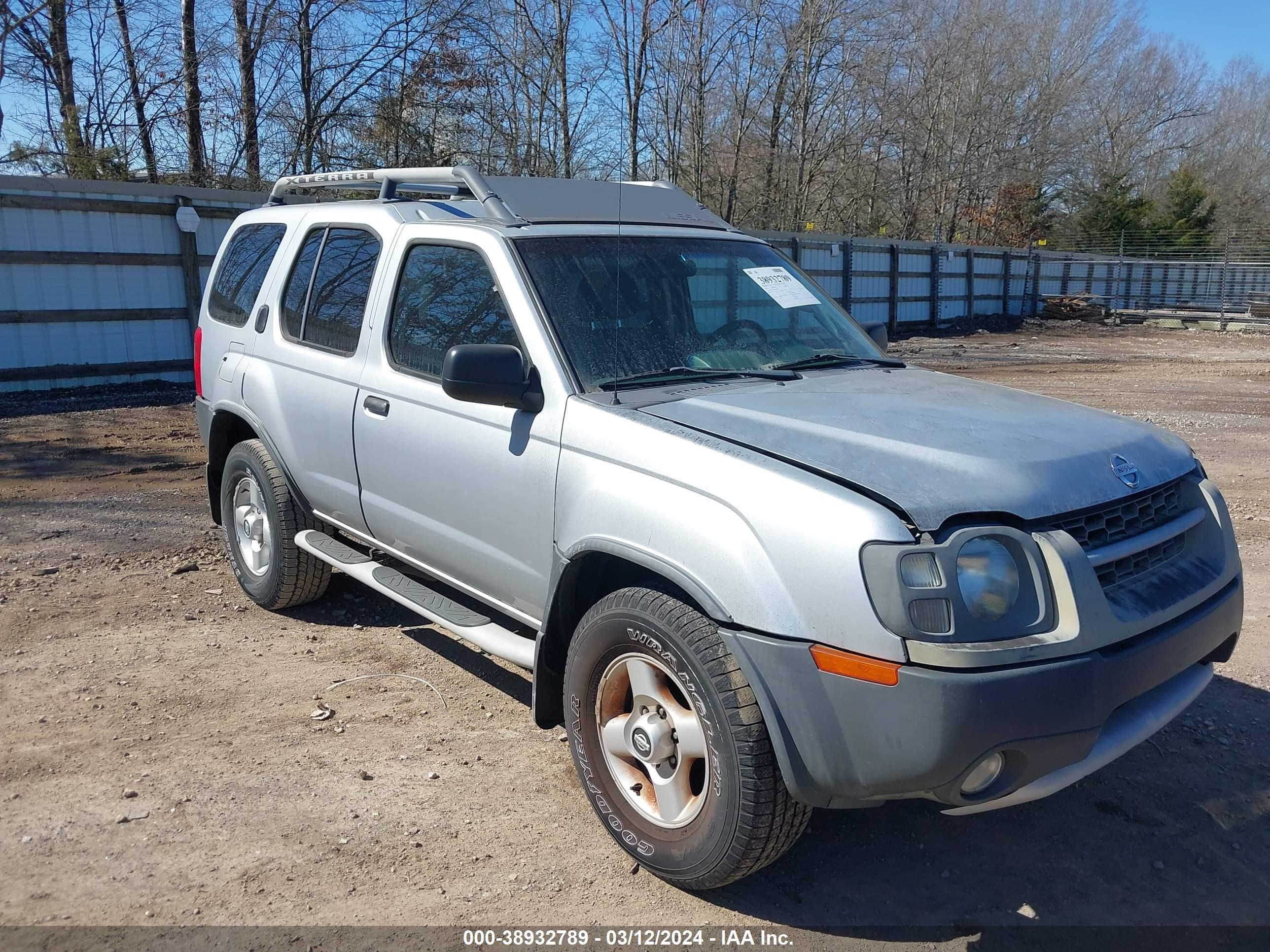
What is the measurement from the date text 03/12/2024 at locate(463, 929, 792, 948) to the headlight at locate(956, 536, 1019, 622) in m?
1.10

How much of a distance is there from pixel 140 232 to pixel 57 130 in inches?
293

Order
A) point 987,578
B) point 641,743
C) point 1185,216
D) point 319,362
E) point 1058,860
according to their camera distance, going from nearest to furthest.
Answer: point 987,578, point 641,743, point 1058,860, point 319,362, point 1185,216

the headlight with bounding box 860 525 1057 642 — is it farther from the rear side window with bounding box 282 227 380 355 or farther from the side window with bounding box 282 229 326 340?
the side window with bounding box 282 229 326 340

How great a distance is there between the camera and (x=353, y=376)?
438cm

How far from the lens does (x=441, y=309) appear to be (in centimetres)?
408

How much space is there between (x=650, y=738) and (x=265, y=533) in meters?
2.99

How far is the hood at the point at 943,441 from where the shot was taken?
8.74 feet

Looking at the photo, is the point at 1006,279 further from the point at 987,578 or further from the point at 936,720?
the point at 936,720

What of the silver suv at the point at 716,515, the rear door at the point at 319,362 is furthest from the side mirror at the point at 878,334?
the rear door at the point at 319,362

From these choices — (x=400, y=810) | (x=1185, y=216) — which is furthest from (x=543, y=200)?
(x=1185, y=216)

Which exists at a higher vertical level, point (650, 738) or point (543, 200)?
point (543, 200)

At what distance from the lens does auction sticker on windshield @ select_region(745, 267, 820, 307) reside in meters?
4.33

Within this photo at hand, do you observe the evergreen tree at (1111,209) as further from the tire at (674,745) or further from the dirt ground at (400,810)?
the tire at (674,745)

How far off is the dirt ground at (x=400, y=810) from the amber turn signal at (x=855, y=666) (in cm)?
87
